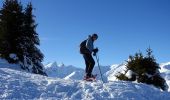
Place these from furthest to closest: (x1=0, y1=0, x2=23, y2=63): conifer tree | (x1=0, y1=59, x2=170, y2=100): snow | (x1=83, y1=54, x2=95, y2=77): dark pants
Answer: (x1=0, y1=0, x2=23, y2=63): conifer tree → (x1=83, y1=54, x2=95, y2=77): dark pants → (x1=0, y1=59, x2=170, y2=100): snow

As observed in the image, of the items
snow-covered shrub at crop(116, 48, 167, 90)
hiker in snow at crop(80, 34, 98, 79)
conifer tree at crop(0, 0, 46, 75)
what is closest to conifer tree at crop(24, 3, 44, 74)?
conifer tree at crop(0, 0, 46, 75)

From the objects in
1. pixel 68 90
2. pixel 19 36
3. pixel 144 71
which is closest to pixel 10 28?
pixel 19 36

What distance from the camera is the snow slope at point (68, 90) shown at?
51.8 ft

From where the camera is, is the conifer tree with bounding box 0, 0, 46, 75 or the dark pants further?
the conifer tree with bounding box 0, 0, 46, 75

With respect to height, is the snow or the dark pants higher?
the dark pants

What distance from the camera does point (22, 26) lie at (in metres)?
36.3

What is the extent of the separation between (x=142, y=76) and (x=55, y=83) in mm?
21979

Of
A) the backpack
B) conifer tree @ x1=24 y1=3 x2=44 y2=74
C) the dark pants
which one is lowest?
the dark pants

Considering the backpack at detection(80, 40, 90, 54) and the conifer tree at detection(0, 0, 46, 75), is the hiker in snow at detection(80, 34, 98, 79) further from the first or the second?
the conifer tree at detection(0, 0, 46, 75)

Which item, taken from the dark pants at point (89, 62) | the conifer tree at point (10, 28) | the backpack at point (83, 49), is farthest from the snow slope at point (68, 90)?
the conifer tree at point (10, 28)

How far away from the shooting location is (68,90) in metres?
16.8

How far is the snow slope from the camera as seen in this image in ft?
51.8

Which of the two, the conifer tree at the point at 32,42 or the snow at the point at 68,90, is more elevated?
the conifer tree at the point at 32,42

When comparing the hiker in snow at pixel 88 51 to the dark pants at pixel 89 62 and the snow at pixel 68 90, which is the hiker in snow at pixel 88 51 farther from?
the snow at pixel 68 90
